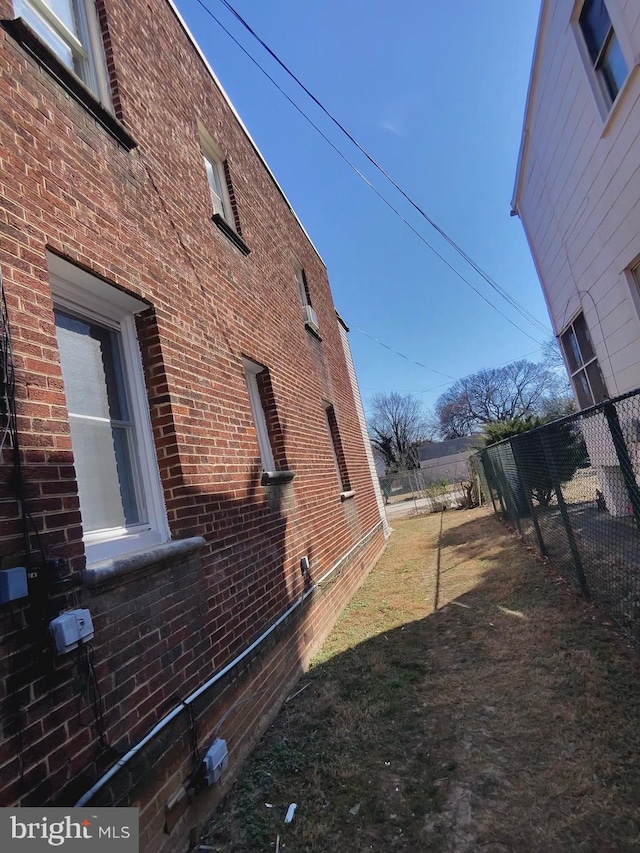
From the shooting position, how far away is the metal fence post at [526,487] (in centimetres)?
617

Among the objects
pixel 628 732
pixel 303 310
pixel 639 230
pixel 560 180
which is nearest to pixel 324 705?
pixel 628 732

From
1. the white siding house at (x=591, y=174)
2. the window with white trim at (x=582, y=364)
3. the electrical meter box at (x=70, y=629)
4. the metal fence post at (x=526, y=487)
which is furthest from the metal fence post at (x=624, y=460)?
the window with white trim at (x=582, y=364)

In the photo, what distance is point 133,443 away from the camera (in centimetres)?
290

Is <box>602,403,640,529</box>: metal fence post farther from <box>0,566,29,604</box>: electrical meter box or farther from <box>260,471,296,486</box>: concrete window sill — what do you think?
<box>0,566,29,604</box>: electrical meter box

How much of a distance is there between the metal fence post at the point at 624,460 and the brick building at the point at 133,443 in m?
2.77

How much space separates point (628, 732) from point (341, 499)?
5010 mm

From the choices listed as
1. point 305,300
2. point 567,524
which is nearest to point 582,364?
point 567,524

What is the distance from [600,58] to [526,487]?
5.12 m

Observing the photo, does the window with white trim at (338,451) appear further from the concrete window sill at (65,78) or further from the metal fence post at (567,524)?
→ the concrete window sill at (65,78)

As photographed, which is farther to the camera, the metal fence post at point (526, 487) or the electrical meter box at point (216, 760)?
the metal fence post at point (526, 487)

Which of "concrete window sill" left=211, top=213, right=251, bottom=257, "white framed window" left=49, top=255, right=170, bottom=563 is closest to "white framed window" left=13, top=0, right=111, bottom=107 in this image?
"concrete window sill" left=211, top=213, right=251, bottom=257

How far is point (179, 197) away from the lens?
12.7 ft

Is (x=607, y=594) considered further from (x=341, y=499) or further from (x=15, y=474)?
(x=15, y=474)

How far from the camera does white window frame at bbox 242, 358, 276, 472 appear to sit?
4.84 metres
